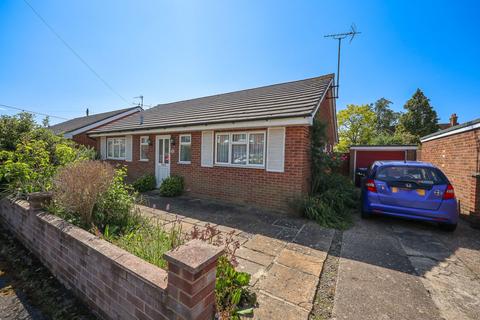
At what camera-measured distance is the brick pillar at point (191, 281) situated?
148 cm

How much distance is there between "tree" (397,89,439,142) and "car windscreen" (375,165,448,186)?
27439 mm

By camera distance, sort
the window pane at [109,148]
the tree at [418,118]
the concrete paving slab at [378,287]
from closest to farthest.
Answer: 1. the concrete paving slab at [378,287]
2. the window pane at [109,148]
3. the tree at [418,118]

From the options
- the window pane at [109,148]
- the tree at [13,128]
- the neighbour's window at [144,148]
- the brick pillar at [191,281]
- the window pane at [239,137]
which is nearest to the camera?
the brick pillar at [191,281]

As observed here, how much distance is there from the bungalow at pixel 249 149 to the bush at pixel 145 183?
34cm

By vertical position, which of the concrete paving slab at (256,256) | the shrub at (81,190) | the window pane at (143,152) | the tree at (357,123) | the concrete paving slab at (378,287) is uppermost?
the tree at (357,123)

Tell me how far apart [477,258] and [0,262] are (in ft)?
26.7

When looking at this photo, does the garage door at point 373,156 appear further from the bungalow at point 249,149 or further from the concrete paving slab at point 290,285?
the concrete paving slab at point 290,285

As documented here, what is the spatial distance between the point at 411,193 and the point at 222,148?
18.2 feet

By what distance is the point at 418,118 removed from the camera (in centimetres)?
2662

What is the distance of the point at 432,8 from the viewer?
5742mm

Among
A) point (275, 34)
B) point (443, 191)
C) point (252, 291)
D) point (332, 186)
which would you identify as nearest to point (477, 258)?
point (443, 191)

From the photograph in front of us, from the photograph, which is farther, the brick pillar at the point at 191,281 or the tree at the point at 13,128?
the tree at the point at 13,128

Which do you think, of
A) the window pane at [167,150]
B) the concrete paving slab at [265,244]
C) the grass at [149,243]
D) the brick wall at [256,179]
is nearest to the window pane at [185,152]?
the brick wall at [256,179]

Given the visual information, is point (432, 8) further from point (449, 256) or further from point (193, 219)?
Answer: point (193, 219)
